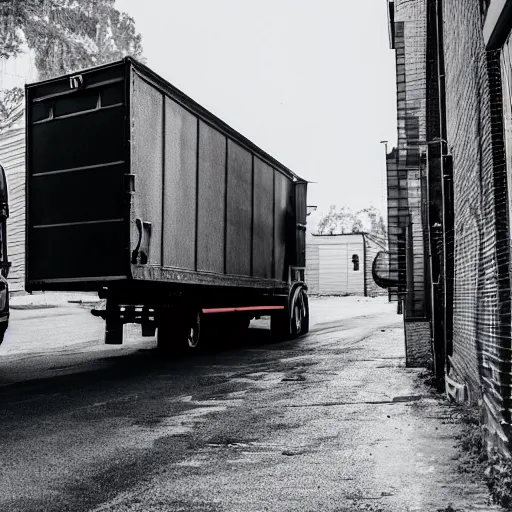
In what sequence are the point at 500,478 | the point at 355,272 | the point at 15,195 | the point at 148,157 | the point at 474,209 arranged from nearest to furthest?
1. the point at 500,478
2. the point at 474,209
3. the point at 148,157
4. the point at 15,195
5. the point at 355,272

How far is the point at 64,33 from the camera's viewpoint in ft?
111

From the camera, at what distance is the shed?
4869 centimetres

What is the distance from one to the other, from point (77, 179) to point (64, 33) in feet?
89.0

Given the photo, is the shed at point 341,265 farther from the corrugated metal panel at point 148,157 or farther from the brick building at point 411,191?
the corrugated metal panel at point 148,157

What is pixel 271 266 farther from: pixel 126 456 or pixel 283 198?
pixel 126 456

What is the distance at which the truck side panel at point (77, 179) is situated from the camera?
28.7ft

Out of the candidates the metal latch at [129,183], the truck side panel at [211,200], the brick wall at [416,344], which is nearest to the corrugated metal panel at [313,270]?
the truck side panel at [211,200]

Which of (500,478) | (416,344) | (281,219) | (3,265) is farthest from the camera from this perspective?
(281,219)

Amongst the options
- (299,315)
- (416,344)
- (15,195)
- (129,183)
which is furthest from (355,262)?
(129,183)

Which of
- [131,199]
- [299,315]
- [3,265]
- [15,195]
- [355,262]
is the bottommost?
[299,315]

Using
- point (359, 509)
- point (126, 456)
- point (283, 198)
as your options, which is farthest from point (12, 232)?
point (359, 509)

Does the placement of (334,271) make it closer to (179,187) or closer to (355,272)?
(355,272)

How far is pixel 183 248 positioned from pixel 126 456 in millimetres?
5232

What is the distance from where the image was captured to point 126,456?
16.2ft
